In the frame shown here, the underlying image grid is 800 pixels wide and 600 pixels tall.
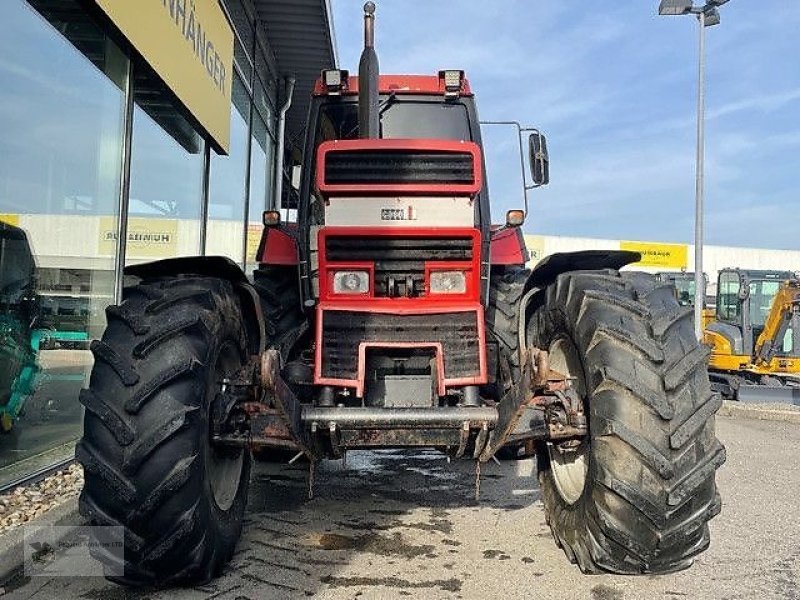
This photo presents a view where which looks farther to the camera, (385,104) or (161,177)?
(161,177)

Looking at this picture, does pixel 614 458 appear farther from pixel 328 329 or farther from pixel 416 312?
pixel 328 329

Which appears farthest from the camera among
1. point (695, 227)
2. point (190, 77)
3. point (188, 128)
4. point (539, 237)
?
point (539, 237)

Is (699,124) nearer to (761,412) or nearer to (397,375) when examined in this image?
(761,412)

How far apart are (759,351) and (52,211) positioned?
41.7 ft

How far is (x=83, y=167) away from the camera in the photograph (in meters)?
6.15

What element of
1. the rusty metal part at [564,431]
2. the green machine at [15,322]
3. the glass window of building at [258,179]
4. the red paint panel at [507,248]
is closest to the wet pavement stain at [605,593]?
the rusty metal part at [564,431]

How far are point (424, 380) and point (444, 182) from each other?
1.14 metres

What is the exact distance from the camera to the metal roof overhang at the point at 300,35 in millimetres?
11305

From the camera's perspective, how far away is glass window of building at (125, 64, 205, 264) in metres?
7.22

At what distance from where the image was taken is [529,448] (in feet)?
13.5

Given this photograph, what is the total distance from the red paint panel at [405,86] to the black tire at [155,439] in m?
2.39

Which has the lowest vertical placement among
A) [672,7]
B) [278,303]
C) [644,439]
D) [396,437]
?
[396,437]

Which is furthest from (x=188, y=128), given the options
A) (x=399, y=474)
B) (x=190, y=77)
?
(x=399, y=474)

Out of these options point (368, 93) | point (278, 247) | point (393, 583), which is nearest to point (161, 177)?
point (278, 247)
